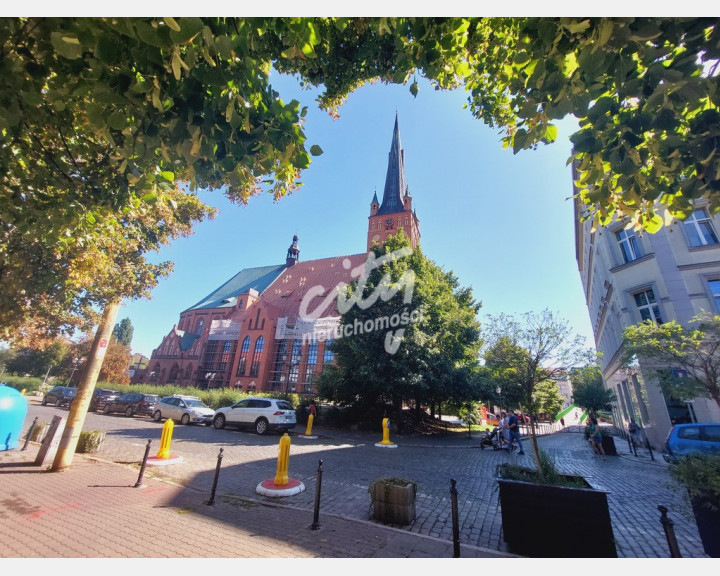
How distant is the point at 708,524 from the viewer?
3863 mm

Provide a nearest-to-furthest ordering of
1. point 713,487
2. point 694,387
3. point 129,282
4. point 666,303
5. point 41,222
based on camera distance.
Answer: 1. point 713,487
2. point 41,222
3. point 129,282
4. point 694,387
5. point 666,303

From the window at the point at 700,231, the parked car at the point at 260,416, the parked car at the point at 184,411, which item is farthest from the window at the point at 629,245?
the parked car at the point at 184,411

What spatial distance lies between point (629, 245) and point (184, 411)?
28.5 m

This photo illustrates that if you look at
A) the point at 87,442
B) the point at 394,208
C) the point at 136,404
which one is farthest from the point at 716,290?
the point at 394,208

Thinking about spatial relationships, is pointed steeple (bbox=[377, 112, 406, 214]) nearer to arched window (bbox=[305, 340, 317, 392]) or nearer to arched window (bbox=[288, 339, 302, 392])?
arched window (bbox=[305, 340, 317, 392])

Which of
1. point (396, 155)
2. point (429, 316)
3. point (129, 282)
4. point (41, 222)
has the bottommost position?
point (41, 222)

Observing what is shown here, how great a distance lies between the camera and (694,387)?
33.5ft

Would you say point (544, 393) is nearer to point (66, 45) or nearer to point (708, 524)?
point (708, 524)

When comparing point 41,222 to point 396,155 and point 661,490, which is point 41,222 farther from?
point 396,155

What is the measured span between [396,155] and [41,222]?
5310 cm

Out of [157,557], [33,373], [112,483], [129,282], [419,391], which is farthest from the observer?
[33,373]

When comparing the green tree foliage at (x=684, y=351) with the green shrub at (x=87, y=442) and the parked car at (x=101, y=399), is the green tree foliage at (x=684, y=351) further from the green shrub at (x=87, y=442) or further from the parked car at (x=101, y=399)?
the parked car at (x=101, y=399)

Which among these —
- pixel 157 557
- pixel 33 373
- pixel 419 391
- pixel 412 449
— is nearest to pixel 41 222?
pixel 157 557

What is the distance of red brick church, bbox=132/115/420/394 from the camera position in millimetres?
39656
